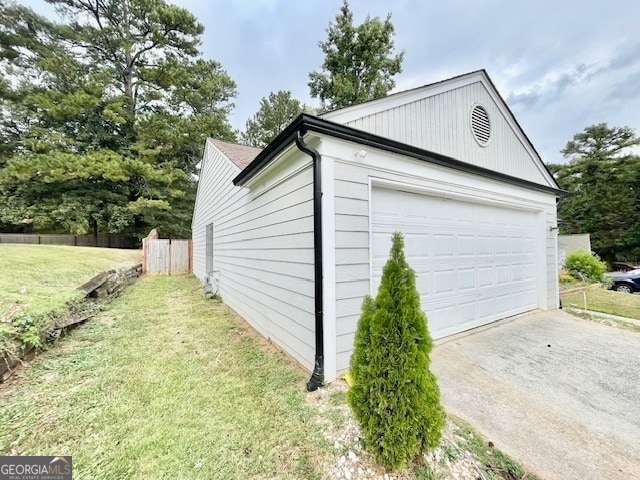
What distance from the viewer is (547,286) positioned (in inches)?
227

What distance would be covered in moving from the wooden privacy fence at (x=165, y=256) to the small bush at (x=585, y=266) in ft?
54.2

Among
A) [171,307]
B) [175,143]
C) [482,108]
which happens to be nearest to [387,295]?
[482,108]

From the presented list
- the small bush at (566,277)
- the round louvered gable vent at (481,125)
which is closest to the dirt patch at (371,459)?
the round louvered gable vent at (481,125)

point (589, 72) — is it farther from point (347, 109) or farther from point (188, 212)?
point (188, 212)

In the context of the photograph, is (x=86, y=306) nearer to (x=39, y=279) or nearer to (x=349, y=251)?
(x=39, y=279)

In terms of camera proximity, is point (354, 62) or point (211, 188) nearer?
point (211, 188)

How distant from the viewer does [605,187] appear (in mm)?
21703

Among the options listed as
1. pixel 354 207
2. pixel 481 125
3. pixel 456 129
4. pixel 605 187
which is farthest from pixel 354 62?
pixel 605 187

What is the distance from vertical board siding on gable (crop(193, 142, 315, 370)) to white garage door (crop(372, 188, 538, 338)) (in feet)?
2.95

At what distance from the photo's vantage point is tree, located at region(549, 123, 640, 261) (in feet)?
67.9

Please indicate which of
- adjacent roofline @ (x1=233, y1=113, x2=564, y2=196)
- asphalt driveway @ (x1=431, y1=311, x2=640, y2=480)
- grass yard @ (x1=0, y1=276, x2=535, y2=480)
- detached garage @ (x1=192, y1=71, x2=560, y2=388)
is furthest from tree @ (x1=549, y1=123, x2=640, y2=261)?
grass yard @ (x1=0, y1=276, x2=535, y2=480)

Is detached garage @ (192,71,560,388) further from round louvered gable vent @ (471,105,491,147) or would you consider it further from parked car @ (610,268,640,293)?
parked car @ (610,268,640,293)

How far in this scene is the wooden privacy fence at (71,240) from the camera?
46.4 feet

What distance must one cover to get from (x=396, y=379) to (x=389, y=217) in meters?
2.17
